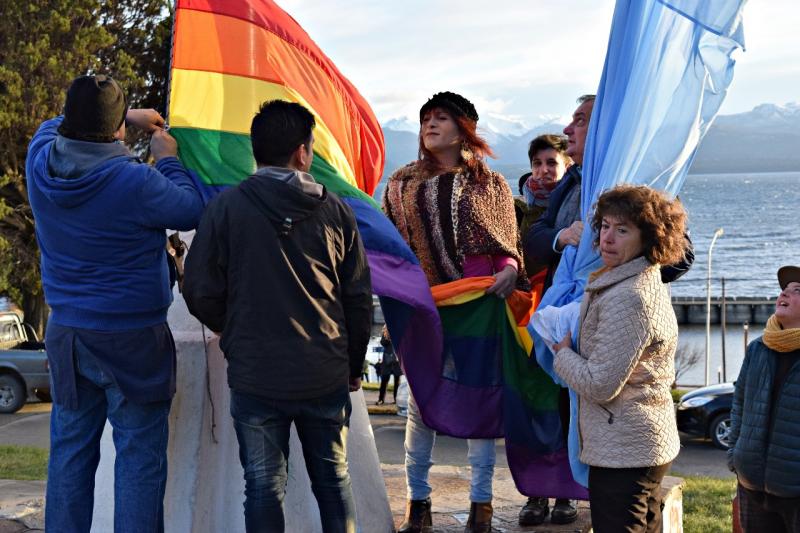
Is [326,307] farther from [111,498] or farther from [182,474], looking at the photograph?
[111,498]

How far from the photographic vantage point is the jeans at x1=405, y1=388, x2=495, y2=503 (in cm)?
424

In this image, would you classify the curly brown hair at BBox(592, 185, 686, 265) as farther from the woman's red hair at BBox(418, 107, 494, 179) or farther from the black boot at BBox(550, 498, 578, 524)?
the black boot at BBox(550, 498, 578, 524)

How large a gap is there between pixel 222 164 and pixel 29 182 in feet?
2.61

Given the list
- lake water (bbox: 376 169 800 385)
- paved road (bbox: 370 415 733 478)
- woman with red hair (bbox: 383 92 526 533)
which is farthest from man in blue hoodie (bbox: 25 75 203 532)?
lake water (bbox: 376 169 800 385)

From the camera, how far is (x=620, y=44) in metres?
4.01

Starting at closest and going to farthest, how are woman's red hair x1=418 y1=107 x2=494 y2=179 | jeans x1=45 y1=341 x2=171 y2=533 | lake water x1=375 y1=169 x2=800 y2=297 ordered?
1. jeans x1=45 y1=341 x2=171 y2=533
2. woman's red hair x1=418 y1=107 x2=494 y2=179
3. lake water x1=375 y1=169 x2=800 y2=297

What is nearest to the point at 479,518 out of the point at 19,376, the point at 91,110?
the point at 91,110

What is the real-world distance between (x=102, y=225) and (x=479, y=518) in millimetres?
2053

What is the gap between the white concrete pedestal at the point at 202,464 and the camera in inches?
154

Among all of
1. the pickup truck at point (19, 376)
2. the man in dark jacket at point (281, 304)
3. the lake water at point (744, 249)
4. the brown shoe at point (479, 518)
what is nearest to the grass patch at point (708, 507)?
the brown shoe at point (479, 518)

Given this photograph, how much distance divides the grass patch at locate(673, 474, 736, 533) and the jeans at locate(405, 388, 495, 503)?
2222 mm

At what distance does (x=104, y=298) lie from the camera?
3.41 m

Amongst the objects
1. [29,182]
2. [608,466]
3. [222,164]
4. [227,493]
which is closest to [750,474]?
[608,466]

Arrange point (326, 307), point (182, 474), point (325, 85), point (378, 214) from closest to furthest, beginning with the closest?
point (326, 307)
point (182, 474)
point (378, 214)
point (325, 85)
